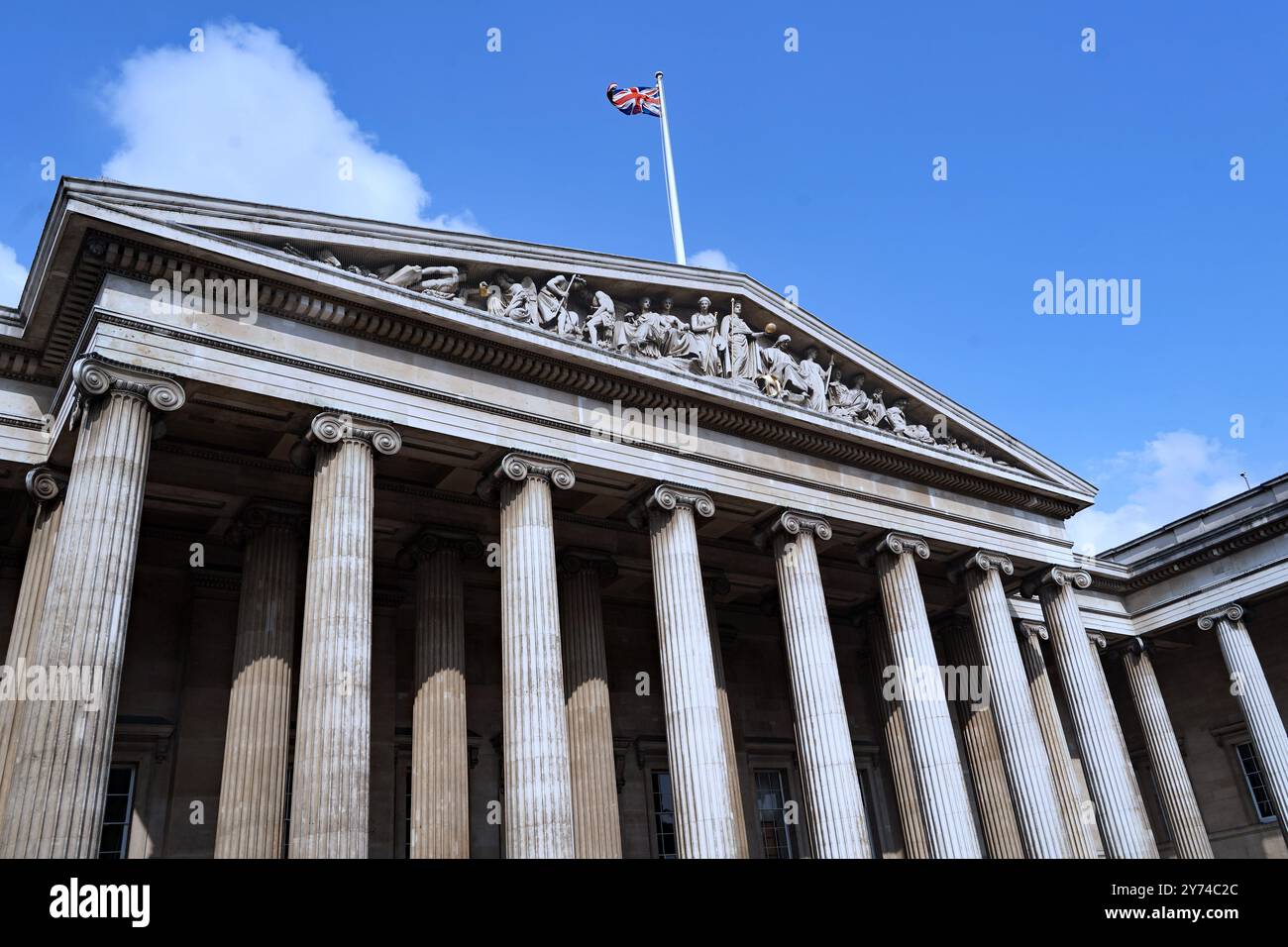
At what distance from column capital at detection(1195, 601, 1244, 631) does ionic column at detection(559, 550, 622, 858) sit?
20.1 meters

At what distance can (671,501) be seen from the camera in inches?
828

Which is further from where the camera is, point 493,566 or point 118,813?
point 493,566

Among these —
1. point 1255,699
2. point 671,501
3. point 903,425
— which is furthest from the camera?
point 1255,699

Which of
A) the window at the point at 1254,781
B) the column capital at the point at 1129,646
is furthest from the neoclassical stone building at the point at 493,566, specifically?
the window at the point at 1254,781

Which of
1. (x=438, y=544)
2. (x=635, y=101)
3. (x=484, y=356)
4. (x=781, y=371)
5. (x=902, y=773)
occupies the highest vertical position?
(x=635, y=101)

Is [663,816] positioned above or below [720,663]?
below

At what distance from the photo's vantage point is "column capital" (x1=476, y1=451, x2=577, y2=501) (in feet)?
62.4

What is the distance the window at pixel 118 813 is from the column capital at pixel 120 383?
7428 millimetres

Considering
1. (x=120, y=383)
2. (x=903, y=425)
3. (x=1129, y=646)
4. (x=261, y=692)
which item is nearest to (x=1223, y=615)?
(x=1129, y=646)

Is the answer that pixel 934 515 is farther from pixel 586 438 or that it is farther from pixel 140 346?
pixel 140 346

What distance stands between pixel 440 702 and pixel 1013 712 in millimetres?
13735

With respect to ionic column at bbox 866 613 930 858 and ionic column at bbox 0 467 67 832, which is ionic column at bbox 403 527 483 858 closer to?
ionic column at bbox 0 467 67 832

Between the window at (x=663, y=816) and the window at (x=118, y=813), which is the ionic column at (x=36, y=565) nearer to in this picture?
the window at (x=118, y=813)

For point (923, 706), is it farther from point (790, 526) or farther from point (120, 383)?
point (120, 383)
